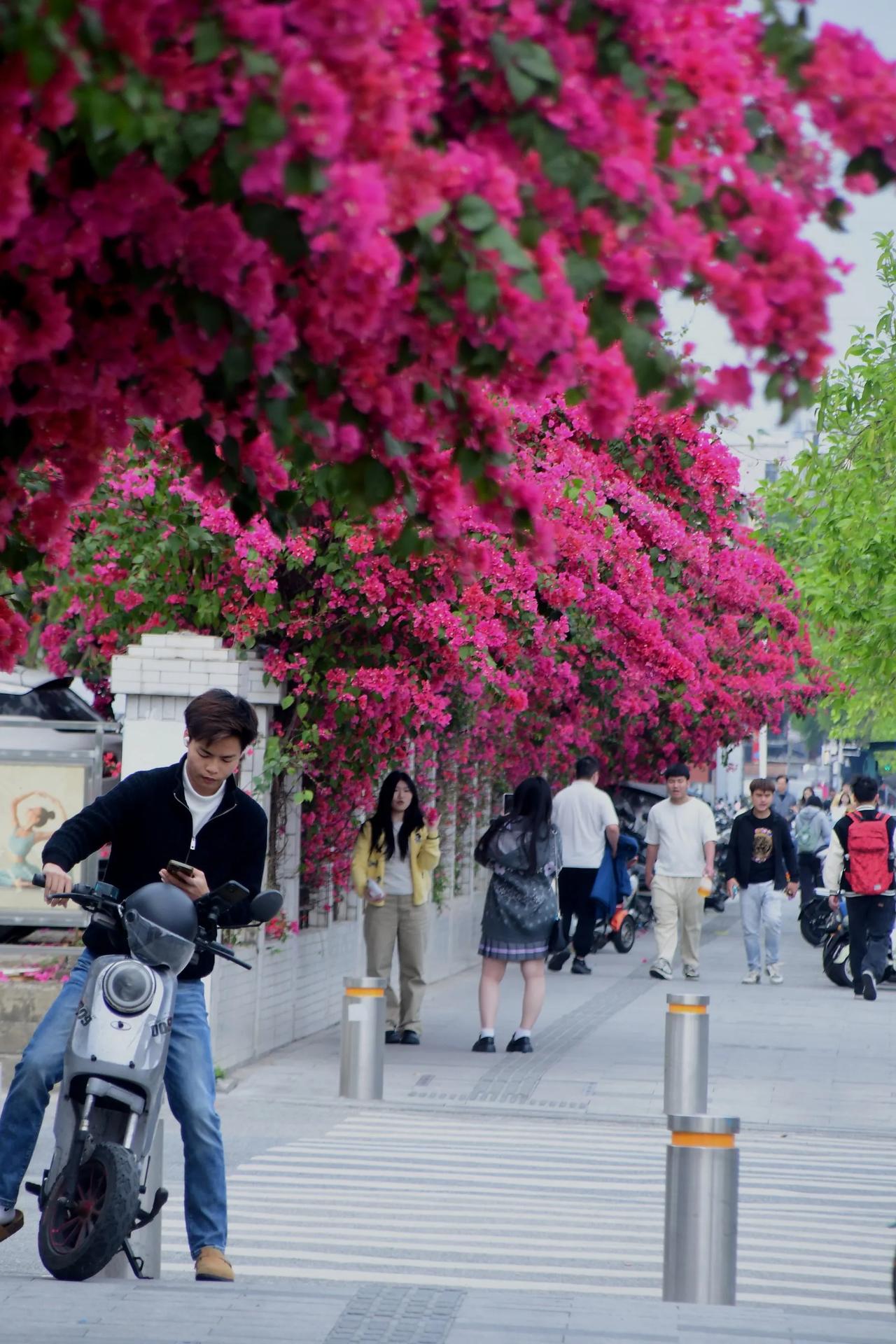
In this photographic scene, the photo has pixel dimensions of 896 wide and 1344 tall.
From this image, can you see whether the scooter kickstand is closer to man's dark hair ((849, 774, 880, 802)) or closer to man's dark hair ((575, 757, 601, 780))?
man's dark hair ((849, 774, 880, 802))

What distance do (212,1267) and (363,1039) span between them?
192 inches

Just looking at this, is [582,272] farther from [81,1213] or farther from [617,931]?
[617,931]

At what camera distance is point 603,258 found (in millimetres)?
3260

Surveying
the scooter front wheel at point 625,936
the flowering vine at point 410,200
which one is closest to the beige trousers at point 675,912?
the scooter front wheel at point 625,936

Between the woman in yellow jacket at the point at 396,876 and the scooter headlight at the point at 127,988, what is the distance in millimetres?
7534

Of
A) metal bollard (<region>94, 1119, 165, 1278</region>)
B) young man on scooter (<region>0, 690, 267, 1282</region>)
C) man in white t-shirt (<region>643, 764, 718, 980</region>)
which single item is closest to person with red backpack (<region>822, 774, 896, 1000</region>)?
man in white t-shirt (<region>643, 764, 718, 980</region>)

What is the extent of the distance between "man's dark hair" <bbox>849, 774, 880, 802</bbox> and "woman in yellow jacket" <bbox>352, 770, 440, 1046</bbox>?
4810 millimetres

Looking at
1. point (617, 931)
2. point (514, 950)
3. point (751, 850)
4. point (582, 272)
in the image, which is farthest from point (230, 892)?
point (617, 931)

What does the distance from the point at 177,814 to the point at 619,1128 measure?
5.30 m

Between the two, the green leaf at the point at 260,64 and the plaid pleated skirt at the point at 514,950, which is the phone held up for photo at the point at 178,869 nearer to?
the green leaf at the point at 260,64

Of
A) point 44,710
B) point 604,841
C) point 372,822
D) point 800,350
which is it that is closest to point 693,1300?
point 800,350

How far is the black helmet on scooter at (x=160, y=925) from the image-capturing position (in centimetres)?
610

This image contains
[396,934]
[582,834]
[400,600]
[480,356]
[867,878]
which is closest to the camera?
[480,356]

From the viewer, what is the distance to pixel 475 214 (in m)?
3.03
